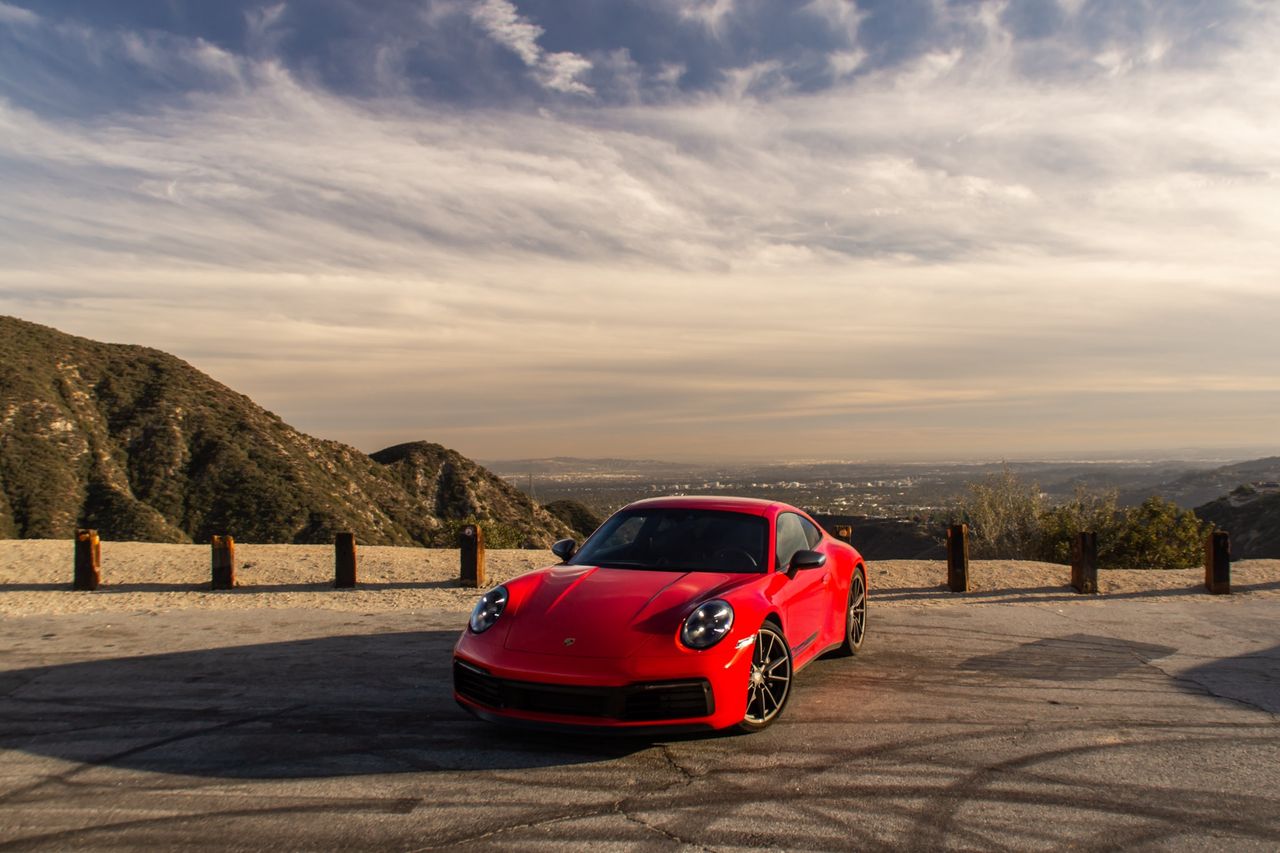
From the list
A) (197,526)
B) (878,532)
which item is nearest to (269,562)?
(197,526)

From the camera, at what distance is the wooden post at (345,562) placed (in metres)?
12.2

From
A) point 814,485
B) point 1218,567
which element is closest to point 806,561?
point 1218,567

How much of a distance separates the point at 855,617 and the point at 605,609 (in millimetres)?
3135

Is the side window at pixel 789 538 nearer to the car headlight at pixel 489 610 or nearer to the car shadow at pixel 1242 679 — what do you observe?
the car headlight at pixel 489 610

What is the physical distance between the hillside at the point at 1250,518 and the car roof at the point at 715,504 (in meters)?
24.0

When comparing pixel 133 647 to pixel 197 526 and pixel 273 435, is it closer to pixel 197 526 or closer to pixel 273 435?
pixel 197 526

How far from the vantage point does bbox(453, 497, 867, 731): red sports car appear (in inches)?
196

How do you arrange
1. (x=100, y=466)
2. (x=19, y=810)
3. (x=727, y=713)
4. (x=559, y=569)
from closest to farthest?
(x=19, y=810) < (x=727, y=713) < (x=559, y=569) < (x=100, y=466)

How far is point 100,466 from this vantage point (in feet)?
106

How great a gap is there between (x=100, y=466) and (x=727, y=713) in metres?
33.2

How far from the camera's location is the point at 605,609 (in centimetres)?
542

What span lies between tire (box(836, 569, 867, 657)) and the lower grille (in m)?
2.77

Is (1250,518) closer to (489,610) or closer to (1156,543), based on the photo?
(1156,543)

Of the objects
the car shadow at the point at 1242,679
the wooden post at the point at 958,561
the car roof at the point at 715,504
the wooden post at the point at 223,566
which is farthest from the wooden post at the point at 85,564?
the car shadow at the point at 1242,679
